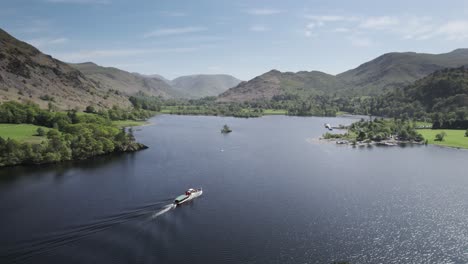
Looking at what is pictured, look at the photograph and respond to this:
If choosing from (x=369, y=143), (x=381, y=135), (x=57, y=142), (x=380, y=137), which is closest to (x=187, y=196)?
(x=57, y=142)

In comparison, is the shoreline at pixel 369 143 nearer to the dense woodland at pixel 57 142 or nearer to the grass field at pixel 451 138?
the grass field at pixel 451 138

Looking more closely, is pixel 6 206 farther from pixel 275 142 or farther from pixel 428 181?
pixel 275 142

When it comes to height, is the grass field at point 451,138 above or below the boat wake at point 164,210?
above

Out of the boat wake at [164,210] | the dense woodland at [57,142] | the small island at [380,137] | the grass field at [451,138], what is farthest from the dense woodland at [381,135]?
the boat wake at [164,210]

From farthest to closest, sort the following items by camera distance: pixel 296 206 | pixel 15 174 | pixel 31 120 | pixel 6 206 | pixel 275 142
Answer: pixel 275 142 → pixel 31 120 → pixel 15 174 → pixel 296 206 → pixel 6 206

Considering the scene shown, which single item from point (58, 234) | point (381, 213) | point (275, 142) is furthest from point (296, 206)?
point (275, 142)

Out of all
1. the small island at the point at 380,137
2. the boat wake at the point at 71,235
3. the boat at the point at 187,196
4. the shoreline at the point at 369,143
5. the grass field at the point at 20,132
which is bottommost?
the boat wake at the point at 71,235

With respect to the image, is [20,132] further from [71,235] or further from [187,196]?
[71,235]
